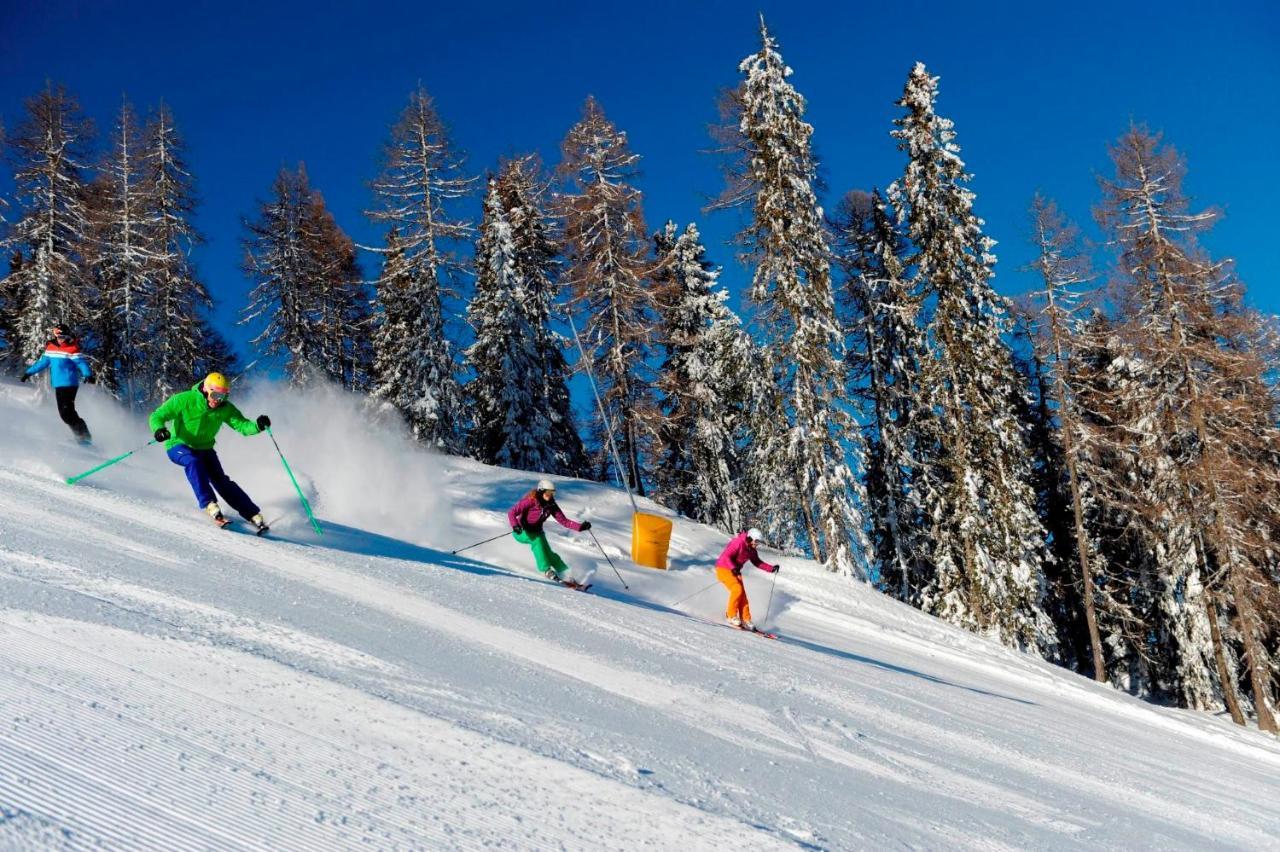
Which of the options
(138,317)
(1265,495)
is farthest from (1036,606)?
(138,317)

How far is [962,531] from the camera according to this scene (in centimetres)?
2214

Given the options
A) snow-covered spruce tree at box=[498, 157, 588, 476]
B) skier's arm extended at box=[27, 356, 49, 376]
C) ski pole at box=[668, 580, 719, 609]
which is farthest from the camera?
snow-covered spruce tree at box=[498, 157, 588, 476]

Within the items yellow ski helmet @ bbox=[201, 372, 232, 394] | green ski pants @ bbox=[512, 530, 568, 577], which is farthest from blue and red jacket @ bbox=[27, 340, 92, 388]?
green ski pants @ bbox=[512, 530, 568, 577]

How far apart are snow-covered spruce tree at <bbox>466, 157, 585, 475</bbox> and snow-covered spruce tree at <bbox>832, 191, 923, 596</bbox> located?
428 inches

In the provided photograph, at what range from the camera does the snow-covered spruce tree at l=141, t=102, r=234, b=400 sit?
2938 centimetres

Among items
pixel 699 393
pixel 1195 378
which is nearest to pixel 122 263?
pixel 699 393

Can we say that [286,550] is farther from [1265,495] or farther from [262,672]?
[1265,495]

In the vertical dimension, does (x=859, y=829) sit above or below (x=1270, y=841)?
above

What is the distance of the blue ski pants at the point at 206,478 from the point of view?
923 cm

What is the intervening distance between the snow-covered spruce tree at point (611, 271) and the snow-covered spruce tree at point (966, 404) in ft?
27.6

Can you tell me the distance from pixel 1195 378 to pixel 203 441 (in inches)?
924

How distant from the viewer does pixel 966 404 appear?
23.2 m

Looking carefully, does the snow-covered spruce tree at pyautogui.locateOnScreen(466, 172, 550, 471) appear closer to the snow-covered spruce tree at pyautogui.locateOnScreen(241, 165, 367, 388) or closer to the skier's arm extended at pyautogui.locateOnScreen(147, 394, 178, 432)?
the snow-covered spruce tree at pyautogui.locateOnScreen(241, 165, 367, 388)

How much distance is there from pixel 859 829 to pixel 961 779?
7.66 feet
